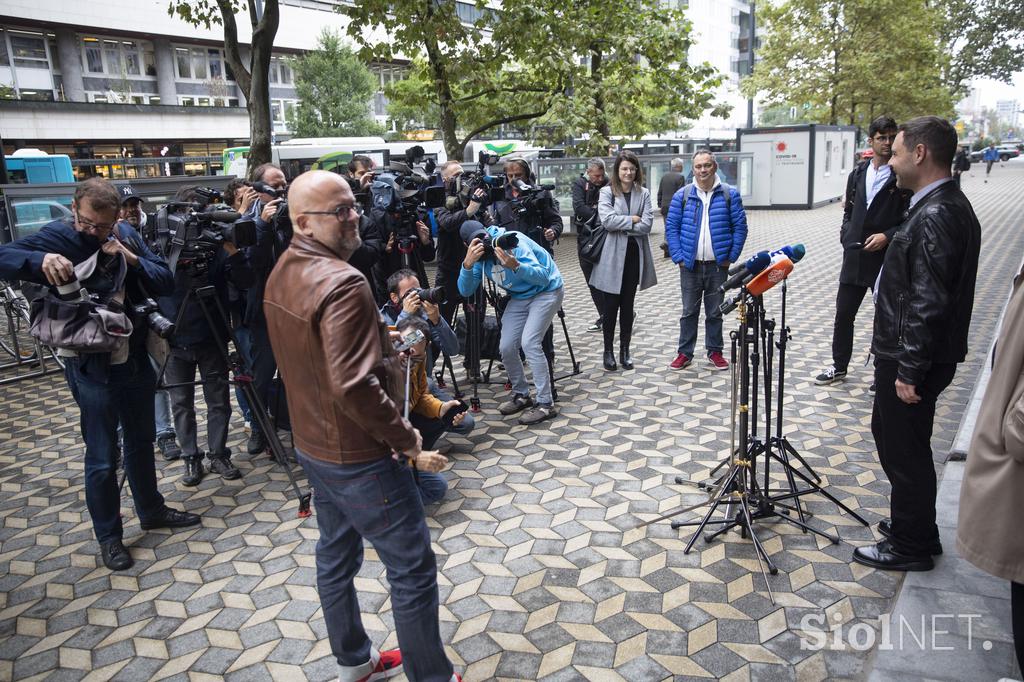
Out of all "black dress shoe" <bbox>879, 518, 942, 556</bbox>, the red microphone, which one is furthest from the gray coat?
"black dress shoe" <bbox>879, 518, 942, 556</bbox>

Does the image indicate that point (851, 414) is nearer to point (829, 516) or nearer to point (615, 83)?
point (829, 516)

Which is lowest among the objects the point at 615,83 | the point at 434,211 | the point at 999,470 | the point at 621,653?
the point at 621,653

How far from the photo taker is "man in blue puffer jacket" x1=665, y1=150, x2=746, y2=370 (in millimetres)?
7230

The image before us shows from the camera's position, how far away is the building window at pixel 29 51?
3161 centimetres

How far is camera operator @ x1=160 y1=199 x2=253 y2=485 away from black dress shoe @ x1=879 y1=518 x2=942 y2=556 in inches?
170

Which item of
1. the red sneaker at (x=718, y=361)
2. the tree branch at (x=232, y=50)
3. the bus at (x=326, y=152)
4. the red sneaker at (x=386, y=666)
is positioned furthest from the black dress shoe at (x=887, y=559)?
the bus at (x=326, y=152)

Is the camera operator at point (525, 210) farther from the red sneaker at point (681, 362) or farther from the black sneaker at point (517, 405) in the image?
the red sneaker at point (681, 362)

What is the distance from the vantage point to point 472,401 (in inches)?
269

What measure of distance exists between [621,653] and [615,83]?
46.8ft

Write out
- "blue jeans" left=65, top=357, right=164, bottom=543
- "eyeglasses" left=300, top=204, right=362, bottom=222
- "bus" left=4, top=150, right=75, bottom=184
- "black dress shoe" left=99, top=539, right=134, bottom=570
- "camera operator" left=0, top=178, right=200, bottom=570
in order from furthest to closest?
"bus" left=4, top=150, right=75, bottom=184
"black dress shoe" left=99, top=539, right=134, bottom=570
"blue jeans" left=65, top=357, right=164, bottom=543
"camera operator" left=0, top=178, right=200, bottom=570
"eyeglasses" left=300, top=204, right=362, bottom=222

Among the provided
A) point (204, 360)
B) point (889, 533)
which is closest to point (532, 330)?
point (204, 360)

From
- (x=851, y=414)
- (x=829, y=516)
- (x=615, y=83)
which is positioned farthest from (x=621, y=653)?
(x=615, y=83)

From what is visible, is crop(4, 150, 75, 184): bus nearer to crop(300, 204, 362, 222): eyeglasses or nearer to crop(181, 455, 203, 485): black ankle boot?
crop(181, 455, 203, 485): black ankle boot

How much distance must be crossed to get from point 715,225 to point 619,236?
0.94 meters
